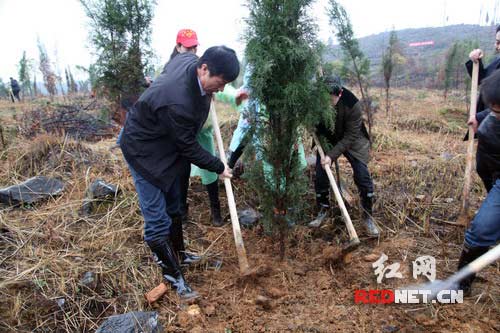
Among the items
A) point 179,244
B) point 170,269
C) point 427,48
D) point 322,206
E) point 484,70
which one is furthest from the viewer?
point 427,48

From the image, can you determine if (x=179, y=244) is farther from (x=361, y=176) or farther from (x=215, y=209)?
(x=361, y=176)

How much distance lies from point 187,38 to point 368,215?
8.73 ft

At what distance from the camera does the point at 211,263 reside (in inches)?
133

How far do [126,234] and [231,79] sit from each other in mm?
2102

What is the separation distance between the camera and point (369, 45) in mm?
47219

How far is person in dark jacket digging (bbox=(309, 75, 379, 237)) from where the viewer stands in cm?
341

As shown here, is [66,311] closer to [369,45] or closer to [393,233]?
[393,233]

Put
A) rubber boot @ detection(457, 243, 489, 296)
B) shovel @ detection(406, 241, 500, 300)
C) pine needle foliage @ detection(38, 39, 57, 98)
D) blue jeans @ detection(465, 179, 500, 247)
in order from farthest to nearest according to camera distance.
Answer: pine needle foliage @ detection(38, 39, 57, 98) < rubber boot @ detection(457, 243, 489, 296) < blue jeans @ detection(465, 179, 500, 247) < shovel @ detection(406, 241, 500, 300)

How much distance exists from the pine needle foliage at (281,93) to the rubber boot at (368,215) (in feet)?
3.46

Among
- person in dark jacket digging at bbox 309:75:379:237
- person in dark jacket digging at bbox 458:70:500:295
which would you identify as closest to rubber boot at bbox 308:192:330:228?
person in dark jacket digging at bbox 309:75:379:237

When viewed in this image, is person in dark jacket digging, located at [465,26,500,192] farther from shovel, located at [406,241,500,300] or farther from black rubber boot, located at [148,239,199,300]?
black rubber boot, located at [148,239,199,300]

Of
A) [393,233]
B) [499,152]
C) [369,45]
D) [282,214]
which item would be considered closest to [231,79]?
[282,214]

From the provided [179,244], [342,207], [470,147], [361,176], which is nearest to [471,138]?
[470,147]

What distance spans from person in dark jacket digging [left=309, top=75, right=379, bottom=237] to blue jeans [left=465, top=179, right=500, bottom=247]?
1199 mm
